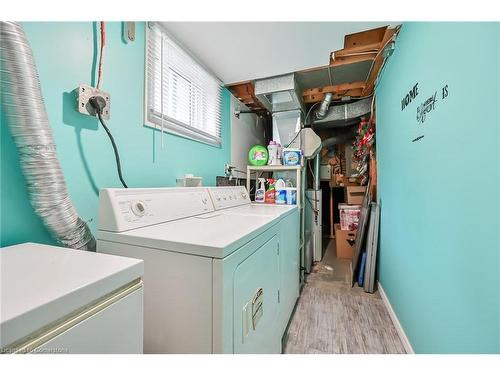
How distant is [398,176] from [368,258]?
106cm

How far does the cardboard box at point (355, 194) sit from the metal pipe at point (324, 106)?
1.26 m

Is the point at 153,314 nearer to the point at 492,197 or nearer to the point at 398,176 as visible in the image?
the point at 492,197

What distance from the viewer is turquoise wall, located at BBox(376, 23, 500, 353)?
27.0 inches

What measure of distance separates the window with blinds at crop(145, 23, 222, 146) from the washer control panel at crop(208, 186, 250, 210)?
20.2 inches

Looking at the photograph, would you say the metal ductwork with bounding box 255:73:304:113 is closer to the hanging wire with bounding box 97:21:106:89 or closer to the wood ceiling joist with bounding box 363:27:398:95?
the wood ceiling joist with bounding box 363:27:398:95

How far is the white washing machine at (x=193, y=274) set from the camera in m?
0.66

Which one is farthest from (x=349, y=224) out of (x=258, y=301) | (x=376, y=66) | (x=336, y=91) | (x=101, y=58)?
(x=101, y=58)

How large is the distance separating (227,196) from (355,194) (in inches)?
96.6

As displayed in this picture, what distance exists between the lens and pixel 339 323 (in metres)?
1.67

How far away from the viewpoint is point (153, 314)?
2.45ft

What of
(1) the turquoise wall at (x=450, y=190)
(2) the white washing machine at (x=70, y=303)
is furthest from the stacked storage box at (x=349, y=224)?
(2) the white washing machine at (x=70, y=303)

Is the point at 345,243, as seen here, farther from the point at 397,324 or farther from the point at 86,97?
the point at 86,97

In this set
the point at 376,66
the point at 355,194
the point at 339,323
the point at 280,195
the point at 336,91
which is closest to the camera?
the point at 339,323
